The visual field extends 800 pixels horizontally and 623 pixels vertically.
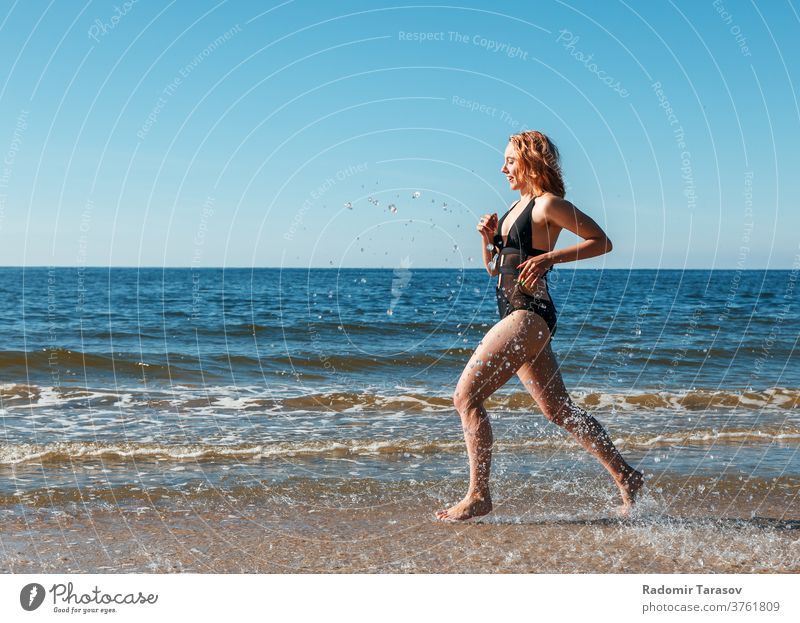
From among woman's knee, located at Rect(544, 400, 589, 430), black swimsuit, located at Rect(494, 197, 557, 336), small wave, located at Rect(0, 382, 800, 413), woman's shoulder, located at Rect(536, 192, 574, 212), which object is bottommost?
small wave, located at Rect(0, 382, 800, 413)

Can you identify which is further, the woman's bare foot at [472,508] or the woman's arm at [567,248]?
the woman's bare foot at [472,508]

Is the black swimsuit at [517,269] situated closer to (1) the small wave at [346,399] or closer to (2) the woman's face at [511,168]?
(2) the woman's face at [511,168]

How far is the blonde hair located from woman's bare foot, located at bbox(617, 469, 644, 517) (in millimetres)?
1899

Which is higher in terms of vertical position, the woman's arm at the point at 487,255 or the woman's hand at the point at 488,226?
the woman's hand at the point at 488,226

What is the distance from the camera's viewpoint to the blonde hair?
5.04 m

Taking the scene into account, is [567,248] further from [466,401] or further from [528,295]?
[466,401]

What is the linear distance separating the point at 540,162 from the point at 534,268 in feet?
2.28

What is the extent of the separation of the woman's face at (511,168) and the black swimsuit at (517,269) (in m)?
0.20

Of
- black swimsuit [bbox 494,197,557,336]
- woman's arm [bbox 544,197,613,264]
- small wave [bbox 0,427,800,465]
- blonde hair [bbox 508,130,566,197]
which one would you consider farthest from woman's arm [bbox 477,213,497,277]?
small wave [bbox 0,427,800,465]

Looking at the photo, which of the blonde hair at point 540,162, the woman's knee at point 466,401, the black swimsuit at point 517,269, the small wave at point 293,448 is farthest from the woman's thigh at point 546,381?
the small wave at point 293,448

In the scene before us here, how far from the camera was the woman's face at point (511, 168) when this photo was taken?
16.9 ft

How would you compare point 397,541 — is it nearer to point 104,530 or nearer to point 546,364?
point 546,364

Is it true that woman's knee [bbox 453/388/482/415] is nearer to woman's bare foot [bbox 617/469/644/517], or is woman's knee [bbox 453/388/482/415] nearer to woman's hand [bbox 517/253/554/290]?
woman's hand [bbox 517/253/554/290]

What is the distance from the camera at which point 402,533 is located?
17.3 feet
